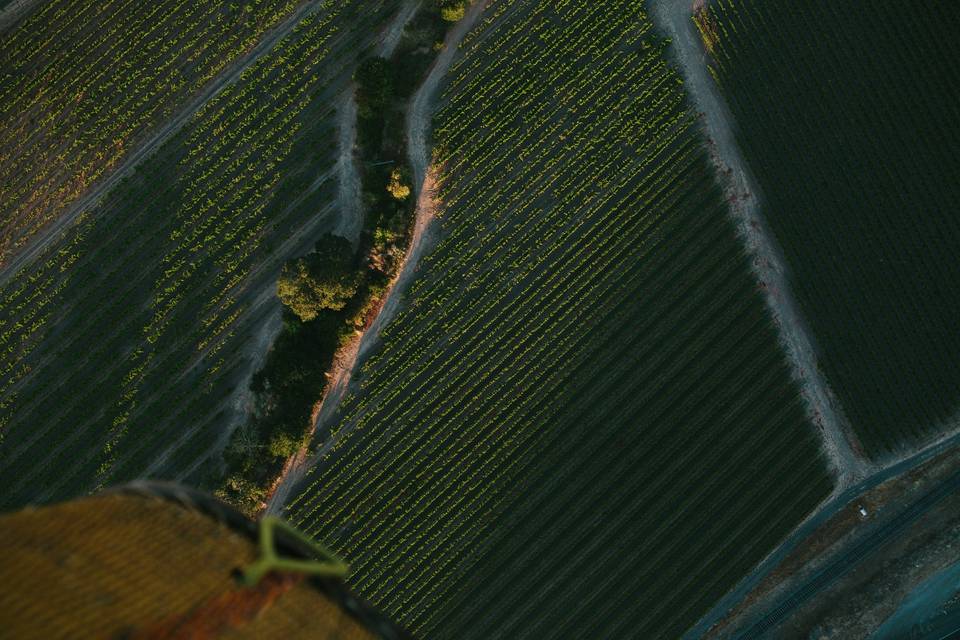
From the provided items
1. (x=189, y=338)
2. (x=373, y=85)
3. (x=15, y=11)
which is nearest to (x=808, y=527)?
(x=373, y=85)

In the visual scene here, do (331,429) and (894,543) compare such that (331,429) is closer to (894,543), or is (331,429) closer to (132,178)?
(132,178)

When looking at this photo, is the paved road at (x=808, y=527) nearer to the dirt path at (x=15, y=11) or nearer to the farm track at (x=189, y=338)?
the farm track at (x=189, y=338)

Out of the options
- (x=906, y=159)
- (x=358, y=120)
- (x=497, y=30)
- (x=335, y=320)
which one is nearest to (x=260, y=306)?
(x=335, y=320)

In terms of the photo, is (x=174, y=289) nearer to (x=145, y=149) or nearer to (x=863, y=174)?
(x=145, y=149)

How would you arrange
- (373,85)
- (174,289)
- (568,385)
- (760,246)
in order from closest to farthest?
(373,85) < (174,289) < (568,385) < (760,246)

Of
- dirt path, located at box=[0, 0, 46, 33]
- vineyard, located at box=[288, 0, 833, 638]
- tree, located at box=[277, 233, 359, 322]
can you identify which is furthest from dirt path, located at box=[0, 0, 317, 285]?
tree, located at box=[277, 233, 359, 322]

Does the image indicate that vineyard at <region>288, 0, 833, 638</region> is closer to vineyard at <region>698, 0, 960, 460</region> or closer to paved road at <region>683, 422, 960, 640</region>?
paved road at <region>683, 422, 960, 640</region>

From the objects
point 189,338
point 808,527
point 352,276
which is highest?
point 189,338
